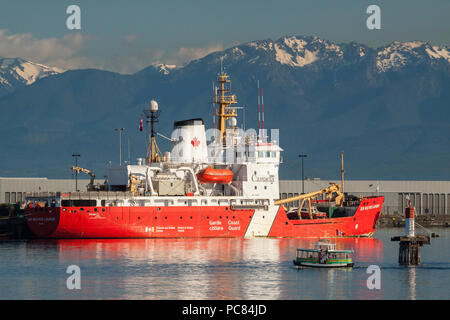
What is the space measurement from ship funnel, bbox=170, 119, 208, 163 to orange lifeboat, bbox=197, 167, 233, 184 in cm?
396

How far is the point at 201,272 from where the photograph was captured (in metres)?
61.3

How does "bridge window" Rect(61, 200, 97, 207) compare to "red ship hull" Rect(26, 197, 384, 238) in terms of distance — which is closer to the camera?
"bridge window" Rect(61, 200, 97, 207)

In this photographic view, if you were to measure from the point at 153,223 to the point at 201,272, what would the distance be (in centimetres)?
2236

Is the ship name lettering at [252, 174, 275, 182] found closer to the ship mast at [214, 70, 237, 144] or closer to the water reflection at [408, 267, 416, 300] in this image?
the ship mast at [214, 70, 237, 144]

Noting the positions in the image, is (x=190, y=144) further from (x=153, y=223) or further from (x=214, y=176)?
(x=153, y=223)

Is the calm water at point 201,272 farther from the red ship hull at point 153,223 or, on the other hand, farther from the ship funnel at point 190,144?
the ship funnel at point 190,144

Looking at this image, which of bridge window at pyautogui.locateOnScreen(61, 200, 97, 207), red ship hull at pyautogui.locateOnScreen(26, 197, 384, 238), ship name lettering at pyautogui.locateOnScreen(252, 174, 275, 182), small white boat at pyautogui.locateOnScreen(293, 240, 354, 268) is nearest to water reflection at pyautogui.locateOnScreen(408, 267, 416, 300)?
small white boat at pyautogui.locateOnScreen(293, 240, 354, 268)

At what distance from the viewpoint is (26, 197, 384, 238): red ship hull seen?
8150cm

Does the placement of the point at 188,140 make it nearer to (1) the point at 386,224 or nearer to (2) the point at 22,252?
(2) the point at 22,252

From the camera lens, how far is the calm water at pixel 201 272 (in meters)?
53.1

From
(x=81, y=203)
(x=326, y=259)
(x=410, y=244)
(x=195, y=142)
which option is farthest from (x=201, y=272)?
(x=195, y=142)

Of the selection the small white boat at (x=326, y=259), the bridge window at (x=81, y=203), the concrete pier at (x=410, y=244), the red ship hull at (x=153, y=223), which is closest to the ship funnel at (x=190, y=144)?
the red ship hull at (x=153, y=223)

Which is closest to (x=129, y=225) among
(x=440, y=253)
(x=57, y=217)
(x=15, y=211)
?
(x=57, y=217)
